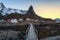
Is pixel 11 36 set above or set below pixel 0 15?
below

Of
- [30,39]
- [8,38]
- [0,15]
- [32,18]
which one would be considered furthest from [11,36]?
[32,18]

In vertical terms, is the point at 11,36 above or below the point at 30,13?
below

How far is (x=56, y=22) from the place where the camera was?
12219 millimetres

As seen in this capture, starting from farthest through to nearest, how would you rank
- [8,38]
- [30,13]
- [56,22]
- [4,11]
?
[30,13] < [4,11] < [56,22] < [8,38]

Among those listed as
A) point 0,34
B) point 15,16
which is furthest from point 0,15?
point 0,34

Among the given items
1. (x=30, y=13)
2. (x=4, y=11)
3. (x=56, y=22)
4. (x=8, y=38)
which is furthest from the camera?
(x=30, y=13)

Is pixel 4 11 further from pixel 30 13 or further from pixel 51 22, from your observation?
pixel 51 22

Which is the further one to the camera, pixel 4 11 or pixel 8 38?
pixel 4 11

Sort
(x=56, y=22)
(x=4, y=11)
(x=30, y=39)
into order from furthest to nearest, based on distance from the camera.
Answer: (x=4, y=11)
(x=56, y=22)
(x=30, y=39)

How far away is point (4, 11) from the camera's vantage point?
13.1 meters

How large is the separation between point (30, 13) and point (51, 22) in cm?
229

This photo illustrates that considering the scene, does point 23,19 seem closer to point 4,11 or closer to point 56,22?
point 4,11

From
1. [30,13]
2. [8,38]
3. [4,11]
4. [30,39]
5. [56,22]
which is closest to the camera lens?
[30,39]

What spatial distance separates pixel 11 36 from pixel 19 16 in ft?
22.1
